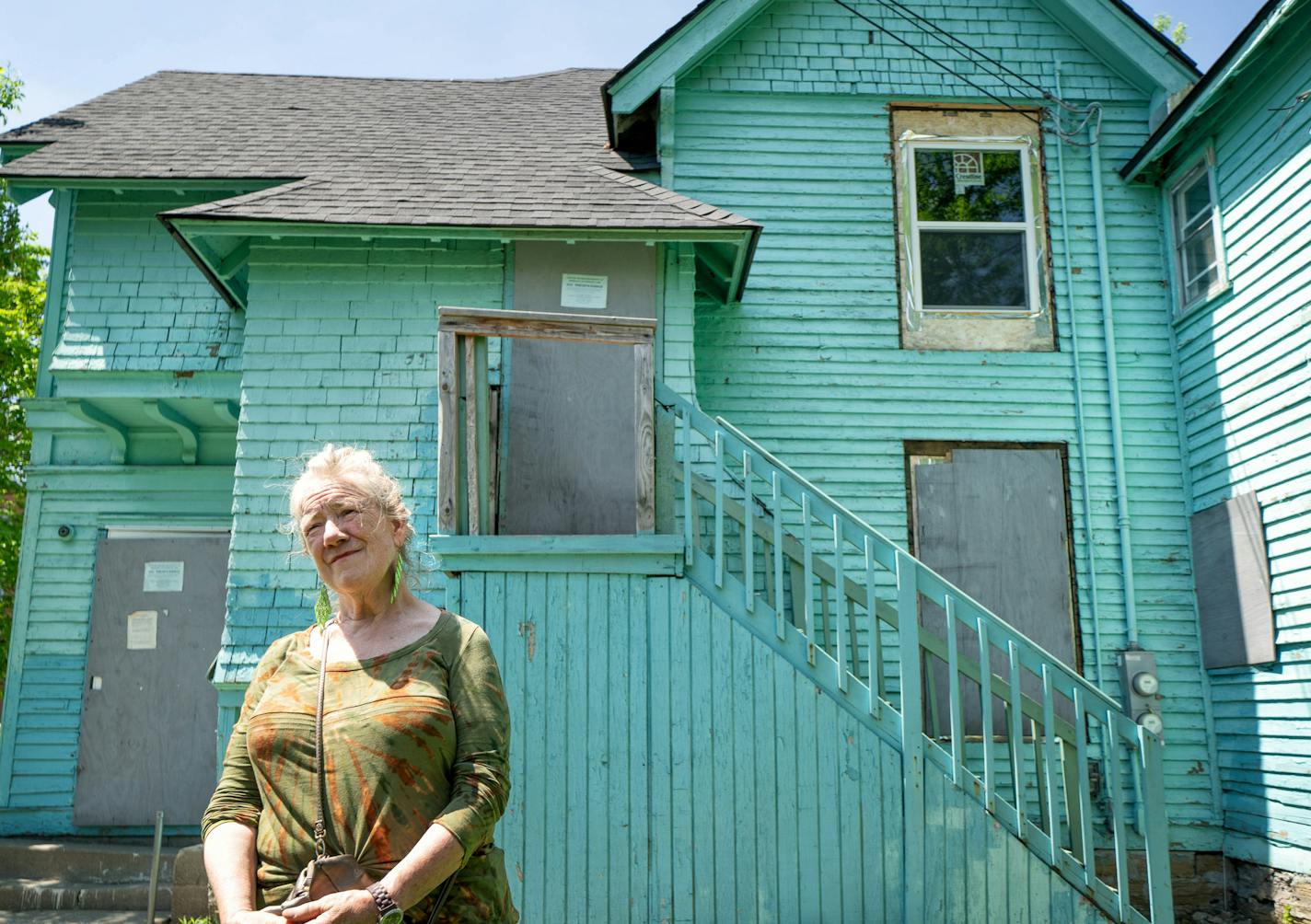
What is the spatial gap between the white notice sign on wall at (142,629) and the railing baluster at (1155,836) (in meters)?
7.37

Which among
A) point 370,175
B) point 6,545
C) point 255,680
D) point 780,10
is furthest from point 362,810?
point 6,545

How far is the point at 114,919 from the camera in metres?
7.35

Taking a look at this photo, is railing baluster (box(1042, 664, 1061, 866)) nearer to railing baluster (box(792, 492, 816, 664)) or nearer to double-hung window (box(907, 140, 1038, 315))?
railing baluster (box(792, 492, 816, 664))

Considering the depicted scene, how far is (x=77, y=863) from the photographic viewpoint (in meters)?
8.08

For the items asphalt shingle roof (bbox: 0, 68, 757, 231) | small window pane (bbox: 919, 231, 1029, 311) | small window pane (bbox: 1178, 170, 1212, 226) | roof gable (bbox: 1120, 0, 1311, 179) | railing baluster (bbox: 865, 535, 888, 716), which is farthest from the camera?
small window pane (bbox: 919, 231, 1029, 311)

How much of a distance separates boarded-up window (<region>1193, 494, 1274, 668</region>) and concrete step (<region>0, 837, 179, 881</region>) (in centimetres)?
760

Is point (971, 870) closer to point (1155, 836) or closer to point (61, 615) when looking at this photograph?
point (1155, 836)

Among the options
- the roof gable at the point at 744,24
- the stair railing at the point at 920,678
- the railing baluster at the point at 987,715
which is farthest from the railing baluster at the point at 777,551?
the roof gable at the point at 744,24

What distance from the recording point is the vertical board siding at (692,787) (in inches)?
228

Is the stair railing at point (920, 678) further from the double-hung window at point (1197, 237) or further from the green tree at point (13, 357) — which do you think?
the green tree at point (13, 357)

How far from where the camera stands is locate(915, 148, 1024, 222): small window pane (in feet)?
30.2

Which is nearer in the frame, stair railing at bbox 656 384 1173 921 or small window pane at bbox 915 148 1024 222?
stair railing at bbox 656 384 1173 921

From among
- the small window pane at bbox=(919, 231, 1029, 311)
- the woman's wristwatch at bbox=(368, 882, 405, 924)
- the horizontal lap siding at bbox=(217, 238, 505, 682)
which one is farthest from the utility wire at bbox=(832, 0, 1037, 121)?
the woman's wristwatch at bbox=(368, 882, 405, 924)

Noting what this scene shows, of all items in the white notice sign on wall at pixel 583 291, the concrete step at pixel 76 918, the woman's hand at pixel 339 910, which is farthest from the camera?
the white notice sign on wall at pixel 583 291
